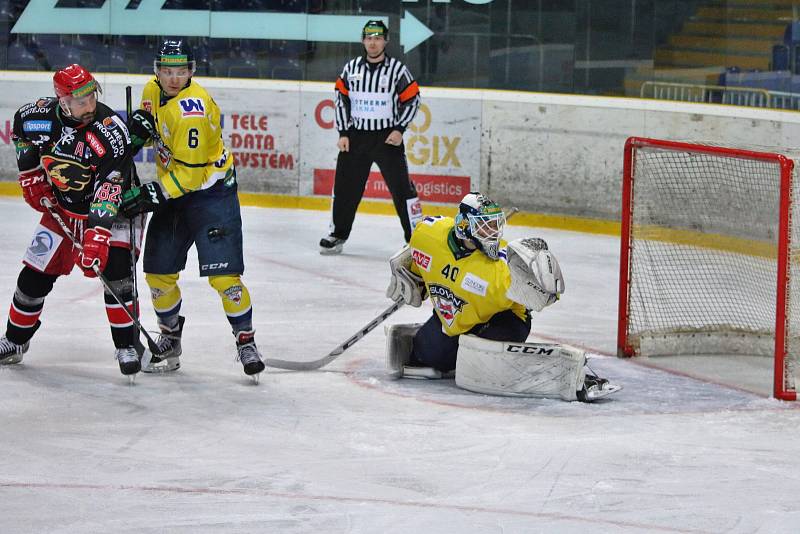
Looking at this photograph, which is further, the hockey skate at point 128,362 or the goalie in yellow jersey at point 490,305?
the hockey skate at point 128,362

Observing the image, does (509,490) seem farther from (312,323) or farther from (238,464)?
(312,323)

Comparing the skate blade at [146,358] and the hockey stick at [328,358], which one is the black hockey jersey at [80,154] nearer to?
the skate blade at [146,358]

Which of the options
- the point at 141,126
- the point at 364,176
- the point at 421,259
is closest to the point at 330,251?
the point at 364,176

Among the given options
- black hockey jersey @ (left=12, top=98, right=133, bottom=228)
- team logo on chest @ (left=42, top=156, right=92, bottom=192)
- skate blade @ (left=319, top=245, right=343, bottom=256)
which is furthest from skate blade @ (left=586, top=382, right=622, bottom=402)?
skate blade @ (left=319, top=245, right=343, bottom=256)

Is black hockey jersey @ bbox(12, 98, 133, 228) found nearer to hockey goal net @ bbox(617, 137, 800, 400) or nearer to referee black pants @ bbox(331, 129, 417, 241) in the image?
hockey goal net @ bbox(617, 137, 800, 400)

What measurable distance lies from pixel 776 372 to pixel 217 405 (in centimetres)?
196

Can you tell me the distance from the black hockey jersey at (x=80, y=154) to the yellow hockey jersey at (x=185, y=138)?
0.41ft

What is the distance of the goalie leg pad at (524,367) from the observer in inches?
184

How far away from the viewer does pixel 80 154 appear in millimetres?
4652

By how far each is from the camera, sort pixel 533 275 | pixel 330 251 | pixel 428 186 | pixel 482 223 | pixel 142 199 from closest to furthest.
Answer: pixel 533 275, pixel 482 223, pixel 142 199, pixel 330 251, pixel 428 186

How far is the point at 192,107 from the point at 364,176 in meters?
3.33

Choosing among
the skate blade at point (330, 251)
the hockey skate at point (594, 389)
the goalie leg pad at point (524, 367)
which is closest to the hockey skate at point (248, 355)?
the goalie leg pad at point (524, 367)

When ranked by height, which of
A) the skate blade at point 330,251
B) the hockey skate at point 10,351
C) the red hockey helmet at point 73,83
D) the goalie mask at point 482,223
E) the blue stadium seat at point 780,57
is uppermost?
the blue stadium seat at point 780,57

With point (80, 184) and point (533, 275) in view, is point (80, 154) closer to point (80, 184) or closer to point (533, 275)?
point (80, 184)
